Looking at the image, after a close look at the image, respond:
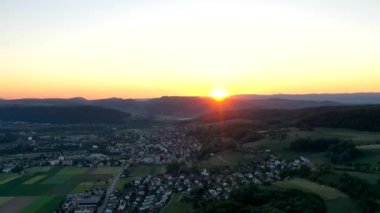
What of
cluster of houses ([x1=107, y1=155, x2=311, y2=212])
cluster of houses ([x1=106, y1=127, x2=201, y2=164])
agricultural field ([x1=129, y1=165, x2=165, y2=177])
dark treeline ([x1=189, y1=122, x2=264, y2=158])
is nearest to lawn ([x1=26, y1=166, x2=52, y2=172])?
cluster of houses ([x1=106, y1=127, x2=201, y2=164])

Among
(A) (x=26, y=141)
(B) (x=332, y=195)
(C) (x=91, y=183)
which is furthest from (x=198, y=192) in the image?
(A) (x=26, y=141)

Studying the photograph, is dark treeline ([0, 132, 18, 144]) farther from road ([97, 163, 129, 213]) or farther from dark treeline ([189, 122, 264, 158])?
road ([97, 163, 129, 213])

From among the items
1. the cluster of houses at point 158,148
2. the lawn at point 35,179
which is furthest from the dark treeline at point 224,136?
the lawn at point 35,179

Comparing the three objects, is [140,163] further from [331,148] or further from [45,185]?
[331,148]

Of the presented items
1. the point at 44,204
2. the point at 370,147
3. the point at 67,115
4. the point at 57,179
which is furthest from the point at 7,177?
the point at 67,115

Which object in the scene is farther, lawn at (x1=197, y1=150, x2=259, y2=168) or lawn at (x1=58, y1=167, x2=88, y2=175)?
lawn at (x1=58, y1=167, x2=88, y2=175)

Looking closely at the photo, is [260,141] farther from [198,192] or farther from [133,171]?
[198,192]

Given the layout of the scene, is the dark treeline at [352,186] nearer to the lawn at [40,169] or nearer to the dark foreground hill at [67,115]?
the lawn at [40,169]
